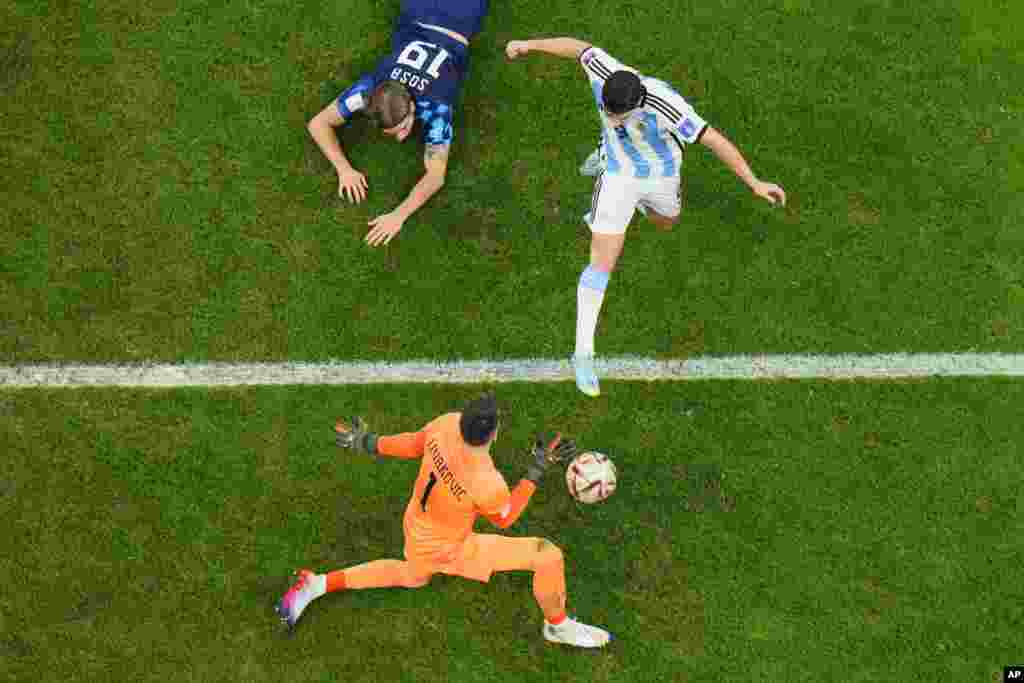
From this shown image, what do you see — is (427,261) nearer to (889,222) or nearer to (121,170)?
(121,170)

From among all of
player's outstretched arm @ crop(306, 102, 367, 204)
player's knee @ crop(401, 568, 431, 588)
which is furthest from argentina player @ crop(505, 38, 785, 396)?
player's knee @ crop(401, 568, 431, 588)

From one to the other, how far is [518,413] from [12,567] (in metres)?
3.86

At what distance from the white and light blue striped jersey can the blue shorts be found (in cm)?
158

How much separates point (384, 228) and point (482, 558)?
2.76 m

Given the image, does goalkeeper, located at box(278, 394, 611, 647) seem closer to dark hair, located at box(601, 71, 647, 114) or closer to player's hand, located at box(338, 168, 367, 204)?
dark hair, located at box(601, 71, 647, 114)

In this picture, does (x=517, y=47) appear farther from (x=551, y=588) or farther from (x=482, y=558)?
(x=551, y=588)

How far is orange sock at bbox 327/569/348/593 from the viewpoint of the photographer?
659 centimetres

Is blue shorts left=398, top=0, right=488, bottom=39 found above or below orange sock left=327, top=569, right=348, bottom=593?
above

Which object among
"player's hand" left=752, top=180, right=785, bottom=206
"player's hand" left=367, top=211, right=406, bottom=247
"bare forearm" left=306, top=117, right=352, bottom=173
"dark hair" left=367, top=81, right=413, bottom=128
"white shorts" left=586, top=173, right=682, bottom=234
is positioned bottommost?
"player's hand" left=367, top=211, right=406, bottom=247

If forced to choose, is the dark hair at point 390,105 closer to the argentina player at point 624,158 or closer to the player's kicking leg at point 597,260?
the argentina player at point 624,158

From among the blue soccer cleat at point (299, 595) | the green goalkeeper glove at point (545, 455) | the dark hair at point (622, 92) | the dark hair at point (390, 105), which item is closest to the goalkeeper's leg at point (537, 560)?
the green goalkeeper glove at point (545, 455)

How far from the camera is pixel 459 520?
580 centimetres

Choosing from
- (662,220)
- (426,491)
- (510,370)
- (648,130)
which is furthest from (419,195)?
(426,491)

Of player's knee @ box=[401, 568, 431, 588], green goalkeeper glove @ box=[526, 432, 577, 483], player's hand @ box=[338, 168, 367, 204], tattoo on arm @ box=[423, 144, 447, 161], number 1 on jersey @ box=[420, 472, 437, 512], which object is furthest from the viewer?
Answer: player's hand @ box=[338, 168, 367, 204]
